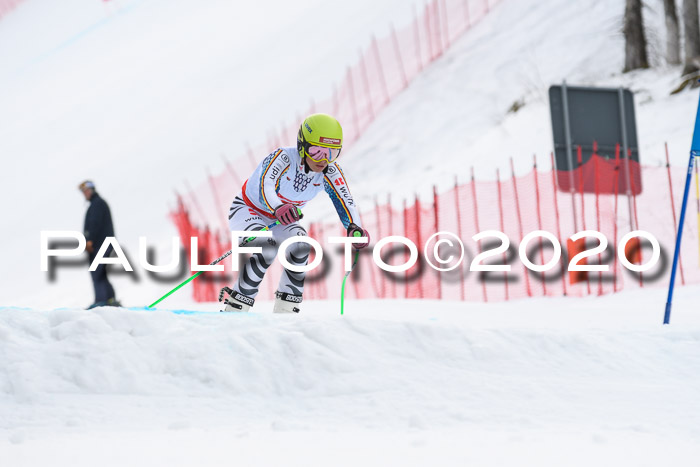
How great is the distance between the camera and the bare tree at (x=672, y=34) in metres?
19.2

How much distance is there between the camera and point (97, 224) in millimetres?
9555

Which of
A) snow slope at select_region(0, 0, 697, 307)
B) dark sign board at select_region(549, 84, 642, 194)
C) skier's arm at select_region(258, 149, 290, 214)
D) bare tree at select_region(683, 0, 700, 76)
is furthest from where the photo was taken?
snow slope at select_region(0, 0, 697, 307)

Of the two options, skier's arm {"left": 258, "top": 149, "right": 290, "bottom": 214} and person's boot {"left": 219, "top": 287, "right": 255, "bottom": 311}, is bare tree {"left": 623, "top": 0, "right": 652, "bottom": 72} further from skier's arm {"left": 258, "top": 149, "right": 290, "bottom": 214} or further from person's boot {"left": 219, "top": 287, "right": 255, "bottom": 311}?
person's boot {"left": 219, "top": 287, "right": 255, "bottom": 311}

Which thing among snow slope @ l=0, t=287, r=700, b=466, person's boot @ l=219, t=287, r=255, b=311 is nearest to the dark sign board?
person's boot @ l=219, t=287, r=255, b=311

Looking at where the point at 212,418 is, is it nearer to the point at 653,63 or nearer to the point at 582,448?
the point at 582,448

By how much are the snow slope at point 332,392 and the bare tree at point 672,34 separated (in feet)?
50.5

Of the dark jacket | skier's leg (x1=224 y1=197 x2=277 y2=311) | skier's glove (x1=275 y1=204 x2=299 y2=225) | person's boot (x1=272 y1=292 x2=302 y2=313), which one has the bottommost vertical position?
person's boot (x1=272 y1=292 x2=302 y2=313)

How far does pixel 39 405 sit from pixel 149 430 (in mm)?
647

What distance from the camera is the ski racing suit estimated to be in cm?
639

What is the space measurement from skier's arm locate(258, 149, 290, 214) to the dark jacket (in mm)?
3710

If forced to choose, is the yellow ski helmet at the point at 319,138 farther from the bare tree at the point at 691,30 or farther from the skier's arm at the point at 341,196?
the bare tree at the point at 691,30

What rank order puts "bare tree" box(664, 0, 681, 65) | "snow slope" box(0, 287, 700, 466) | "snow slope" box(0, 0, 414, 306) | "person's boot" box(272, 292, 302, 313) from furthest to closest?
"snow slope" box(0, 0, 414, 306)
"bare tree" box(664, 0, 681, 65)
"person's boot" box(272, 292, 302, 313)
"snow slope" box(0, 287, 700, 466)

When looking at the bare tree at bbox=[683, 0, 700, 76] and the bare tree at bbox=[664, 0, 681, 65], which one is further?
the bare tree at bbox=[664, 0, 681, 65]

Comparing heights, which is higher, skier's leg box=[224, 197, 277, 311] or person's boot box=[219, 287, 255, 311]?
skier's leg box=[224, 197, 277, 311]
